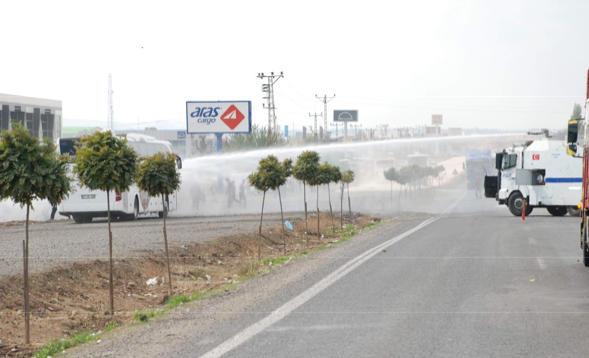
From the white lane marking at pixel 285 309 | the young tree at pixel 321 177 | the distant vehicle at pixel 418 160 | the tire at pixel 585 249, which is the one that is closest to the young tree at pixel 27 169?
the white lane marking at pixel 285 309

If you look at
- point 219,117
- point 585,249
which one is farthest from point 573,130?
point 219,117

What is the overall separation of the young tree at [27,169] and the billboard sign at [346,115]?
134668 millimetres

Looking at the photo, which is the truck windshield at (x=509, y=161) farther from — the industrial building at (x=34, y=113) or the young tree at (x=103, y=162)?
the industrial building at (x=34, y=113)

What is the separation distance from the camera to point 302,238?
24844 mm

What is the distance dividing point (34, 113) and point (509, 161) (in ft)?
183

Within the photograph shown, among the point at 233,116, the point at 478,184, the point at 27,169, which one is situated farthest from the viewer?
the point at 478,184

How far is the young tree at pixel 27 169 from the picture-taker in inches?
322

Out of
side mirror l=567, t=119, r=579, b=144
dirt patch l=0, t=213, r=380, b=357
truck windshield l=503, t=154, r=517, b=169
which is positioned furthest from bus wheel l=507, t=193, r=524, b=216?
side mirror l=567, t=119, r=579, b=144

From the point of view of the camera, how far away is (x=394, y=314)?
8.07 m

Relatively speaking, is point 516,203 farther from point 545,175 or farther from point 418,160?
point 418,160

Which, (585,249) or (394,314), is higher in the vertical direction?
(585,249)

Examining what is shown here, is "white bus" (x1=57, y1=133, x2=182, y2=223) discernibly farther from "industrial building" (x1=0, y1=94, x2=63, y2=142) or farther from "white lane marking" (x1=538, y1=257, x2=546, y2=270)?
"industrial building" (x1=0, y1=94, x2=63, y2=142)

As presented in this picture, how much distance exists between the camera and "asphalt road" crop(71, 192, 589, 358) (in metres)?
6.46

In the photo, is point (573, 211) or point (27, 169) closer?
point (27, 169)
